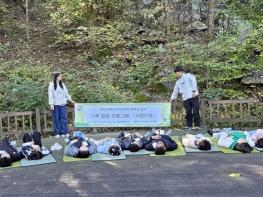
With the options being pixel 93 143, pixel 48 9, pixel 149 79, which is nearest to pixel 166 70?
pixel 149 79

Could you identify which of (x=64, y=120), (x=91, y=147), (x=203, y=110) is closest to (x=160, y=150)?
(x=91, y=147)

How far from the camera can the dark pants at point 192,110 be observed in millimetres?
9211

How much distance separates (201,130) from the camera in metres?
9.25

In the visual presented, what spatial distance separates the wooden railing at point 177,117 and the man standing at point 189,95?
0.24 meters

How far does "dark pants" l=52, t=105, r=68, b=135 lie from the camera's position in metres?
9.04

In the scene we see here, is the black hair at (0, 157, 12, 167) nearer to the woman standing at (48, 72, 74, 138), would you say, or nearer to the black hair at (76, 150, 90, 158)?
the black hair at (76, 150, 90, 158)

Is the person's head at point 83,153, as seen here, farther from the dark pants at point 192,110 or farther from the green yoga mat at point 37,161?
the dark pants at point 192,110

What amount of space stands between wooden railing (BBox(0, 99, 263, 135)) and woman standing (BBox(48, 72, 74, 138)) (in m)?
0.29

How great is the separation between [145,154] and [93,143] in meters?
0.97

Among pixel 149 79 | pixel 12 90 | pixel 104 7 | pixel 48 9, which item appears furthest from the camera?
pixel 48 9

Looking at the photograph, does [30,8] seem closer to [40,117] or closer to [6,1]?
[6,1]

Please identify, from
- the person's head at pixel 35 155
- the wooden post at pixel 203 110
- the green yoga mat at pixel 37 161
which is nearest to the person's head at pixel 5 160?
the green yoga mat at pixel 37 161

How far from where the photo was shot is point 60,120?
909 cm

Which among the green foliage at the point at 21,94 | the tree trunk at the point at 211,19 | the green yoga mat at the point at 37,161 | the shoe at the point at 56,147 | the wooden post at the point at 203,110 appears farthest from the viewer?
the tree trunk at the point at 211,19
